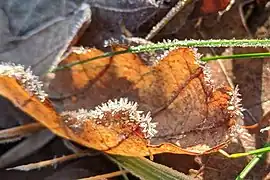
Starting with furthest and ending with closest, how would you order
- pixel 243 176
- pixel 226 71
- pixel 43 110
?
1. pixel 226 71
2. pixel 43 110
3. pixel 243 176

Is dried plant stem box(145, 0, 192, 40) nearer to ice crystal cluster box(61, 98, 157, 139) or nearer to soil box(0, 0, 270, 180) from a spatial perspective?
soil box(0, 0, 270, 180)

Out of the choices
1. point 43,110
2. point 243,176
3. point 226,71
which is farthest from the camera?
point 226,71

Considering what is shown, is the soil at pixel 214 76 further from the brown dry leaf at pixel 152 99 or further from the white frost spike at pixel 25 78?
the white frost spike at pixel 25 78

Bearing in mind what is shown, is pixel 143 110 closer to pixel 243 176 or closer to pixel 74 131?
pixel 74 131

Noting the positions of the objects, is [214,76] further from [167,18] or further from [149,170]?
[149,170]

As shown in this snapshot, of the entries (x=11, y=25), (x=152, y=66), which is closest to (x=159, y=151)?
(x=152, y=66)
